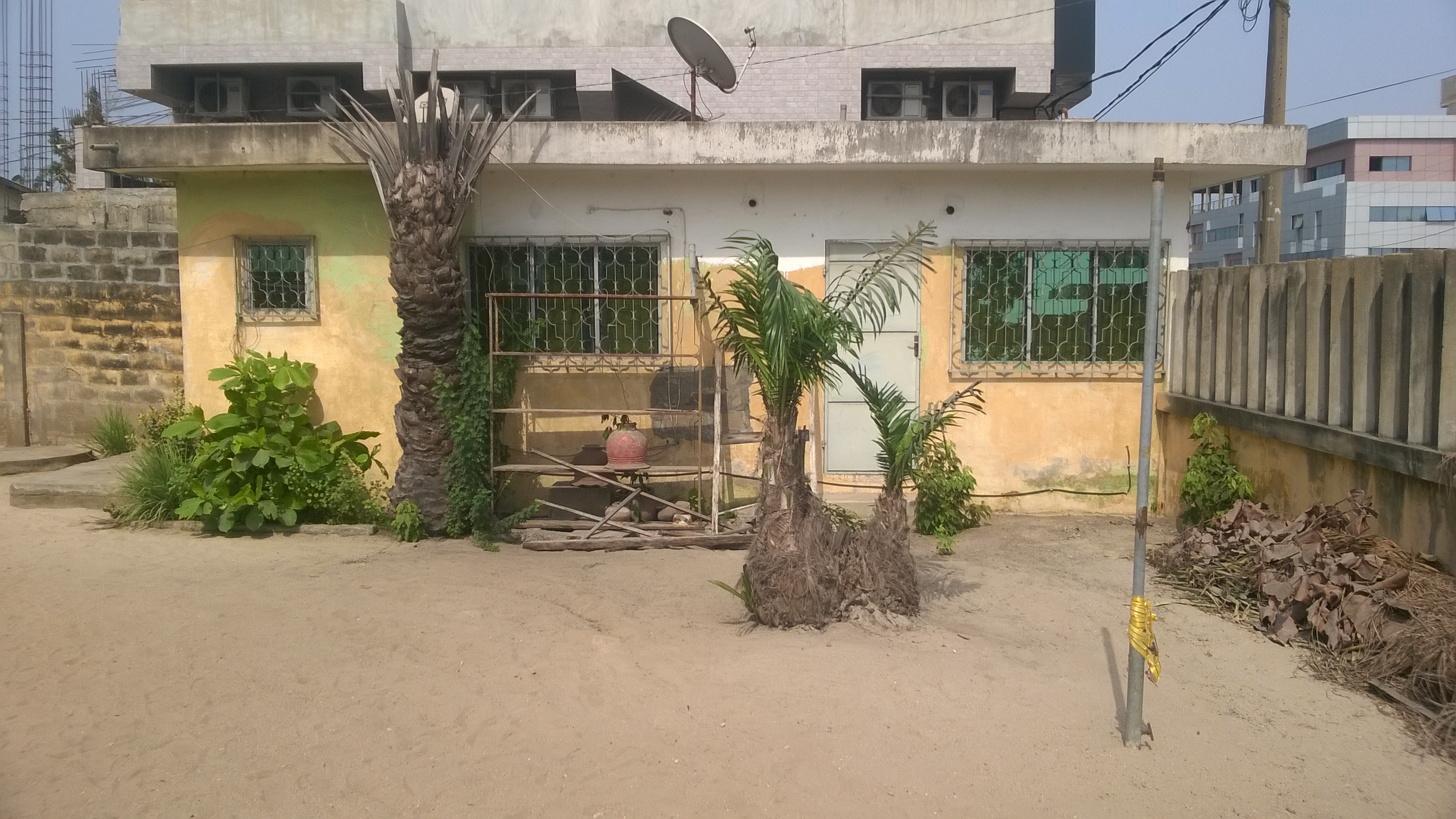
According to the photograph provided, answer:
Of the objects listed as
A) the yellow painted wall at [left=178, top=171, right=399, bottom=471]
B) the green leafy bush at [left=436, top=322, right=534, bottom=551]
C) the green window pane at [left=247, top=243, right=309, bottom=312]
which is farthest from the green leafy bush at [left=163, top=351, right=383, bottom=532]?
the green leafy bush at [left=436, top=322, right=534, bottom=551]

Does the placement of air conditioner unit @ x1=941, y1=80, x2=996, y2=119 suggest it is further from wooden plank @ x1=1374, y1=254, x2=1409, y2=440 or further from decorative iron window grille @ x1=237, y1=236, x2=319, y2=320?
wooden plank @ x1=1374, y1=254, x2=1409, y2=440

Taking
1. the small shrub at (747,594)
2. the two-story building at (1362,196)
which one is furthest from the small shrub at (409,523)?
the two-story building at (1362,196)

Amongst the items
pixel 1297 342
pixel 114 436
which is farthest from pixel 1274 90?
pixel 114 436

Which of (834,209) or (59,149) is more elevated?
(59,149)

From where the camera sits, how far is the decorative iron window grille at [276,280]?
8.12 m

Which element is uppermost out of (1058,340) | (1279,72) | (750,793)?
(1279,72)

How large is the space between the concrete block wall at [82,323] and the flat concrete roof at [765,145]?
3.04 metres

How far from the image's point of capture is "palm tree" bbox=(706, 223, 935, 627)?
5035mm

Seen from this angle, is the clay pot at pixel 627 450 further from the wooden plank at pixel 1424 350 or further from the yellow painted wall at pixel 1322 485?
the wooden plank at pixel 1424 350

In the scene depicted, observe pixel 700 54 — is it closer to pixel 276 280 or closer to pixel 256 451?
pixel 276 280

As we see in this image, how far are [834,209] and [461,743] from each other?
17.7 ft

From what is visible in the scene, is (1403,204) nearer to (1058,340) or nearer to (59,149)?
(1058,340)

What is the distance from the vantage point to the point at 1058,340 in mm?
8312

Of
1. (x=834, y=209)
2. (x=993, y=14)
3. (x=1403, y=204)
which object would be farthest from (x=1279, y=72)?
(x=1403, y=204)
